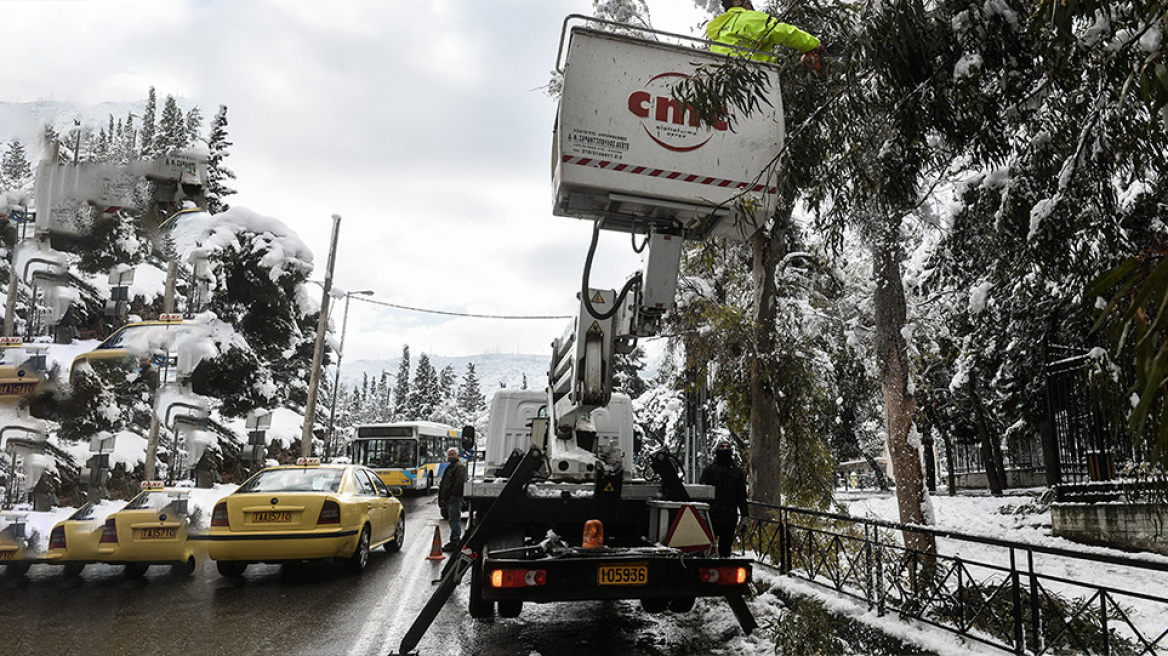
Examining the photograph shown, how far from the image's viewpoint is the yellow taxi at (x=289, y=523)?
27.8ft

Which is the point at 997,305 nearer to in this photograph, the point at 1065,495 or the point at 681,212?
the point at 1065,495

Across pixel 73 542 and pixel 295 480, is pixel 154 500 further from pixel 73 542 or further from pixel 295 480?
pixel 295 480

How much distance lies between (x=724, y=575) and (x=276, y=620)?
14.6 ft

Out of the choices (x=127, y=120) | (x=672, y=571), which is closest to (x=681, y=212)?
(x=672, y=571)

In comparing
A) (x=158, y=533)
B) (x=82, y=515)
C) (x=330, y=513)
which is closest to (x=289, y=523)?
(x=330, y=513)

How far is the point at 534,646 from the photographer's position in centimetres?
580

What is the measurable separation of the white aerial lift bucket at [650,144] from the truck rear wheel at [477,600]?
11.1 ft

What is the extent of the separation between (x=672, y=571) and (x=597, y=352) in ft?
6.44

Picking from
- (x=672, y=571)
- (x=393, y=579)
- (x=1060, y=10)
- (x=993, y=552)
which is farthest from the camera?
(x=993, y=552)

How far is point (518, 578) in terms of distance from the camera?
493cm

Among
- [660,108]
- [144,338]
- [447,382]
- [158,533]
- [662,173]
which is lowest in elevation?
[158,533]

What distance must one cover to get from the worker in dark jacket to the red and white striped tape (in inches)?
150

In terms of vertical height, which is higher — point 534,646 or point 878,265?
point 878,265

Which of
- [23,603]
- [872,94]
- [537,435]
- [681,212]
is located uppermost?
[872,94]
